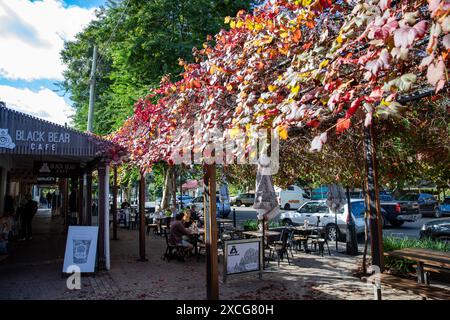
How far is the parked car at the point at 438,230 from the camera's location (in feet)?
39.6

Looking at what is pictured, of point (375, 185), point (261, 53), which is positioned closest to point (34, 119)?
point (261, 53)

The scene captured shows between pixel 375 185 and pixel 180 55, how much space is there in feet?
33.9

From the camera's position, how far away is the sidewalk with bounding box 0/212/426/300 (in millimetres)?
6980

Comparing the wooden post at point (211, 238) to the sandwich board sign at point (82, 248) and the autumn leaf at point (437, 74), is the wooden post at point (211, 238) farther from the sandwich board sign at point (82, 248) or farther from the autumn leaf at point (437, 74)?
the autumn leaf at point (437, 74)

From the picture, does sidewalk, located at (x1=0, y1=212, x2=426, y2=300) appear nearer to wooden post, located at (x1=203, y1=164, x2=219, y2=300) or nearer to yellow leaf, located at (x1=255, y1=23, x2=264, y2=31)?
wooden post, located at (x1=203, y1=164, x2=219, y2=300)

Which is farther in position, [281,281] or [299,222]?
[299,222]

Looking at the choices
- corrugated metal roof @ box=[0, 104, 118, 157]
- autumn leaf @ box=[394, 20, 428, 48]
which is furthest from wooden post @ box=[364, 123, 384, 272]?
corrugated metal roof @ box=[0, 104, 118, 157]

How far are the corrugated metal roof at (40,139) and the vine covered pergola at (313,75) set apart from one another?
121cm

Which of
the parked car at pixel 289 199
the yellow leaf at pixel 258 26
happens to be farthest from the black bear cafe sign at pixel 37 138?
the parked car at pixel 289 199

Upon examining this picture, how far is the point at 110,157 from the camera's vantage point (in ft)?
29.6

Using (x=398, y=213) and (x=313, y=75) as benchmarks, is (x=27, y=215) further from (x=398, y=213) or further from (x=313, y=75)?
(x=398, y=213)

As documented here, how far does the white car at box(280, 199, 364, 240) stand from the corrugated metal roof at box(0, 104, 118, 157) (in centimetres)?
860

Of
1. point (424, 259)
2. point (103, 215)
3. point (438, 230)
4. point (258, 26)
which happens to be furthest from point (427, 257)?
point (103, 215)

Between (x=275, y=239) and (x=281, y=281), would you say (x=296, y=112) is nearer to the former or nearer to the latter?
(x=281, y=281)
